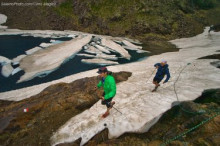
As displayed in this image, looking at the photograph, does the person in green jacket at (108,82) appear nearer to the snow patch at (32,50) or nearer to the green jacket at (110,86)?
the green jacket at (110,86)

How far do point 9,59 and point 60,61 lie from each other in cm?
735

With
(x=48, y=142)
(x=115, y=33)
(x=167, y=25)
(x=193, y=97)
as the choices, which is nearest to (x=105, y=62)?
(x=193, y=97)

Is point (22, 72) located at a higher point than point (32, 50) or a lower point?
lower

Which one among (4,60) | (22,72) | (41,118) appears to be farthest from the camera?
(4,60)

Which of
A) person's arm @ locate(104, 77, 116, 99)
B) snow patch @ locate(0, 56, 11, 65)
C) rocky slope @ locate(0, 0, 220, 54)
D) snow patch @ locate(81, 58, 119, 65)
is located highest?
rocky slope @ locate(0, 0, 220, 54)

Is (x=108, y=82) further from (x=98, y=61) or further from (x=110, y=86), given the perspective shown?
(x=98, y=61)

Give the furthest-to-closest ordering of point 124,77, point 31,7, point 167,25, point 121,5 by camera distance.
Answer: point 31,7
point 121,5
point 167,25
point 124,77

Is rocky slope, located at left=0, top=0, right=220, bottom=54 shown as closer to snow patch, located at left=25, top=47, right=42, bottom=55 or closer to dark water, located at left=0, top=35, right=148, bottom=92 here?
dark water, located at left=0, top=35, right=148, bottom=92

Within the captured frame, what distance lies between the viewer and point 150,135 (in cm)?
691

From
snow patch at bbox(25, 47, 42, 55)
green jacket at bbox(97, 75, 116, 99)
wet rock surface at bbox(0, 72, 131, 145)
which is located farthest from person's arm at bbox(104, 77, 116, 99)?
snow patch at bbox(25, 47, 42, 55)

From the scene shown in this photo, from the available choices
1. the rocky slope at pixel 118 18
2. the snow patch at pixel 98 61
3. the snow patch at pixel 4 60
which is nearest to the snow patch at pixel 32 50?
the snow patch at pixel 4 60

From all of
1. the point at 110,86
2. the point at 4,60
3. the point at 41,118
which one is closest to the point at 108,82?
the point at 110,86

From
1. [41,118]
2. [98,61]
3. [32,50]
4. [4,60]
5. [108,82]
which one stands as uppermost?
[108,82]

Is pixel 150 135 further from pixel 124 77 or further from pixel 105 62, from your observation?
pixel 105 62
